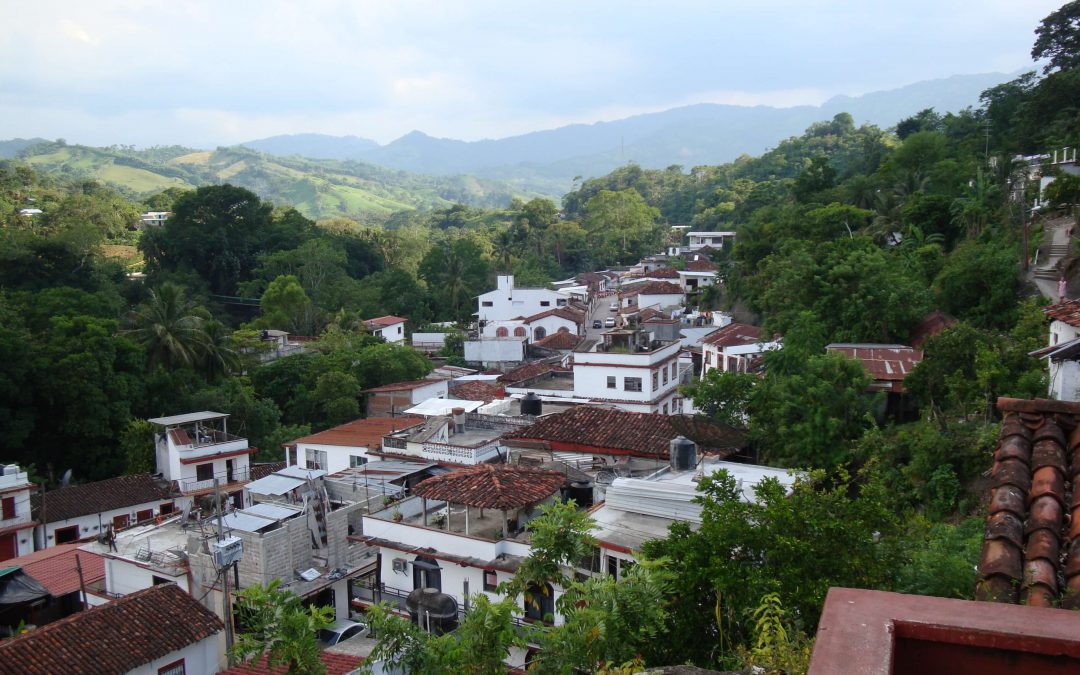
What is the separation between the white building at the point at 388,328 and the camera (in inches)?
1960

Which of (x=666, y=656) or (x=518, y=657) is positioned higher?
(x=666, y=656)

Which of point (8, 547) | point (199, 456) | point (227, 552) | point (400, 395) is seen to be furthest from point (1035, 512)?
point (400, 395)

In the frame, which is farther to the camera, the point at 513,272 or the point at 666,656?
the point at 513,272

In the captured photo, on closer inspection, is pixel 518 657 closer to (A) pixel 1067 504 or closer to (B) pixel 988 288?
(A) pixel 1067 504

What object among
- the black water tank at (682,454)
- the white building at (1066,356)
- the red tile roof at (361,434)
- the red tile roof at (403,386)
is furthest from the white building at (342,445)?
the white building at (1066,356)

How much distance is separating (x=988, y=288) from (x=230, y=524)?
20817 mm

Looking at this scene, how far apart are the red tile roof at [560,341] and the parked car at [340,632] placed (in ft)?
96.4

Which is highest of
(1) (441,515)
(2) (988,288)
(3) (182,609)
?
(2) (988,288)

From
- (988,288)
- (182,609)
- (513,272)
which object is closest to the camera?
(182,609)

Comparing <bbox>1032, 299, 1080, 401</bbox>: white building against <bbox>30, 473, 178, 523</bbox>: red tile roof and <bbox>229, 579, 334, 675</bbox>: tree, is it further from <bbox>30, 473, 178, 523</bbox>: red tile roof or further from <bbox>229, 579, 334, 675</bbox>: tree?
<bbox>30, 473, 178, 523</bbox>: red tile roof

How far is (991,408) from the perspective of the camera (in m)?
16.4

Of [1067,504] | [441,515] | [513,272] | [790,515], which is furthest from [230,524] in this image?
[513,272]

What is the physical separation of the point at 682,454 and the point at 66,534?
62.1ft

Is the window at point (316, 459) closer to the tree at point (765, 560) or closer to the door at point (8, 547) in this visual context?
the door at point (8, 547)
